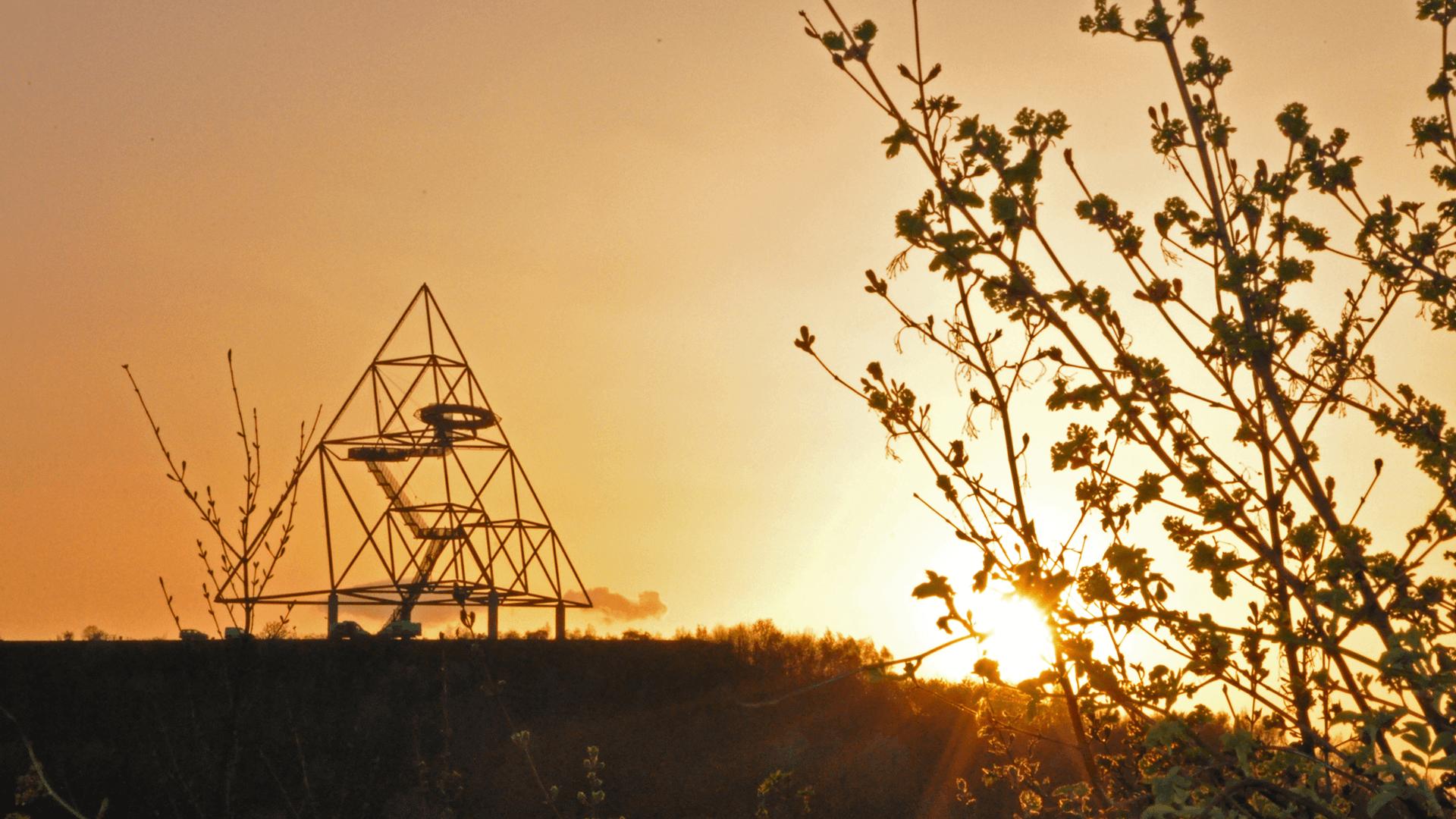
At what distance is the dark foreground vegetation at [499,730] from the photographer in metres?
15.9

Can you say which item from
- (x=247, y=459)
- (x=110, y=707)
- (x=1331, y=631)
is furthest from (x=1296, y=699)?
(x=110, y=707)

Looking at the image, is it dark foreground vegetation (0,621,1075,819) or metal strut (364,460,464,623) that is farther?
metal strut (364,460,464,623)

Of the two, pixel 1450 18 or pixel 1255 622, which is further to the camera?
pixel 1450 18

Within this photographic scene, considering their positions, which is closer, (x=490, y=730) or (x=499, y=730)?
(x=490, y=730)

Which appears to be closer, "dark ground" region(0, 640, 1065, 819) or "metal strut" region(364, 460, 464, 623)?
"dark ground" region(0, 640, 1065, 819)

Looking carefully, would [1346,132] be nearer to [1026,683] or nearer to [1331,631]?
[1331,631]

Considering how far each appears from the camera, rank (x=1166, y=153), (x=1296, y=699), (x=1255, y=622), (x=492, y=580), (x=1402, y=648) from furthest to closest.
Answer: (x=492, y=580) → (x=1166, y=153) → (x=1255, y=622) → (x=1296, y=699) → (x=1402, y=648)

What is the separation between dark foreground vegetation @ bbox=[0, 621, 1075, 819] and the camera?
1588 cm

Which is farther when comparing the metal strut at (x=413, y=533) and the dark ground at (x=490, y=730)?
the metal strut at (x=413, y=533)

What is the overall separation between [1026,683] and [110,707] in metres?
19.3

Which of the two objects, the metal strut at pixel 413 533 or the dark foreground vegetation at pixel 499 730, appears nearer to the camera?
the dark foreground vegetation at pixel 499 730

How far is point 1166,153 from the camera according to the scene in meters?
3.81

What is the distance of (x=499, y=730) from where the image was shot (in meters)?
19.0

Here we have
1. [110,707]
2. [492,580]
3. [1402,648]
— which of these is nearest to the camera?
[1402,648]
